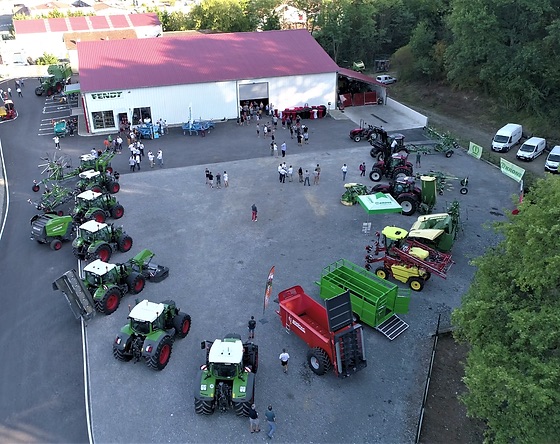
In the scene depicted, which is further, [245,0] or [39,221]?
[245,0]

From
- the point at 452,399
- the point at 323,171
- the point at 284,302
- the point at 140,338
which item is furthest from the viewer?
the point at 323,171

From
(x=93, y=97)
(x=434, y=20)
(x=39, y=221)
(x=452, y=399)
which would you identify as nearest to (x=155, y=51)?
(x=93, y=97)

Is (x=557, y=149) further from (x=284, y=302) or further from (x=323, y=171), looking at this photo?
(x=284, y=302)

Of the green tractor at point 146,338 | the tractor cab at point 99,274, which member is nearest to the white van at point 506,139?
the green tractor at point 146,338

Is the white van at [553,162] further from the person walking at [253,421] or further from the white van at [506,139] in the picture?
the person walking at [253,421]

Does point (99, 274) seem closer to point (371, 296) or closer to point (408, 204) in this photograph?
point (371, 296)

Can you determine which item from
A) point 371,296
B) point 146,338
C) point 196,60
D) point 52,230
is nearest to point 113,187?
point 52,230
